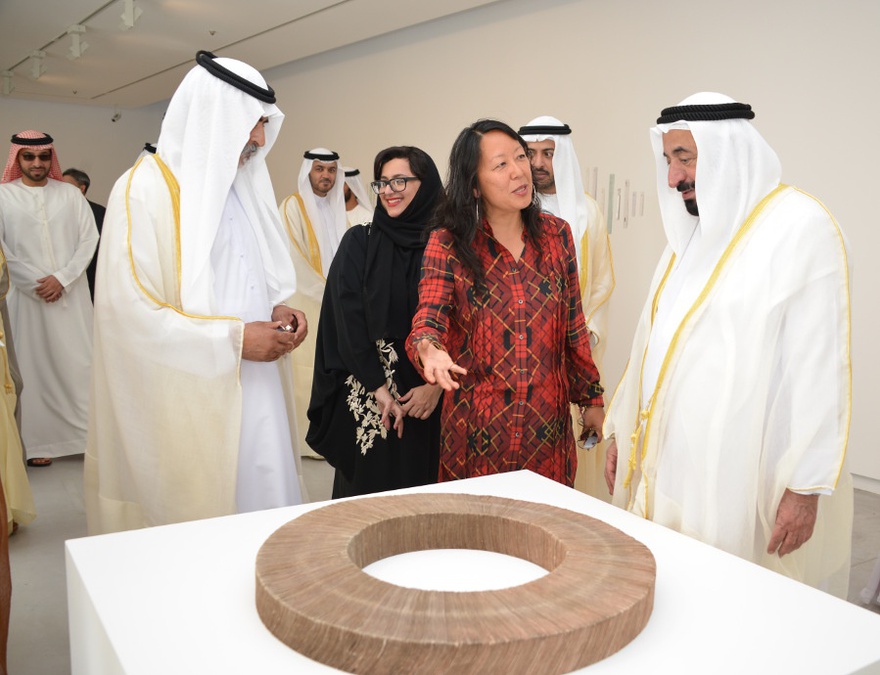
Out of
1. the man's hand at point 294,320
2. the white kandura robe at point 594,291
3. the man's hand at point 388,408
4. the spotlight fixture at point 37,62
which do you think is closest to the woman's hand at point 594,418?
the man's hand at point 388,408

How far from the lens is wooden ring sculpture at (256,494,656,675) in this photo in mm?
1044

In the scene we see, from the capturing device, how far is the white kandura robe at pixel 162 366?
240 cm

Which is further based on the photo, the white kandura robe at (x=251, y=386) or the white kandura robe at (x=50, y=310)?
the white kandura robe at (x=50, y=310)

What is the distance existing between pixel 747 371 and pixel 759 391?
0.16 feet

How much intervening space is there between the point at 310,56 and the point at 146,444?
26.7 ft

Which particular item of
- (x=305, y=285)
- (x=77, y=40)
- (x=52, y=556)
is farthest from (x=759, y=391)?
(x=77, y=40)

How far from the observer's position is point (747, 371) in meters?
1.81

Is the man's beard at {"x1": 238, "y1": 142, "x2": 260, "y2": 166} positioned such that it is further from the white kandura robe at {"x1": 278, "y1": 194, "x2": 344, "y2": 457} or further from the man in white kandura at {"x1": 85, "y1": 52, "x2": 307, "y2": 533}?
the white kandura robe at {"x1": 278, "y1": 194, "x2": 344, "y2": 457}

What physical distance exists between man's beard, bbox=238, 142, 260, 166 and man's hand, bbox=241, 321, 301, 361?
54 cm

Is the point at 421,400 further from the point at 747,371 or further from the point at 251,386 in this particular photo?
the point at 747,371

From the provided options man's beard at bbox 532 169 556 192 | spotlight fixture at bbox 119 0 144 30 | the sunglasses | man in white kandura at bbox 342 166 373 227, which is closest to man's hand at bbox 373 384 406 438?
man's beard at bbox 532 169 556 192

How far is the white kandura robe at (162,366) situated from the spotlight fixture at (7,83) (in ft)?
32.2

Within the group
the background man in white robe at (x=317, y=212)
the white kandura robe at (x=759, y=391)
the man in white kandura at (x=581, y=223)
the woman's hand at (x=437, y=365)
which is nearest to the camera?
the white kandura robe at (x=759, y=391)

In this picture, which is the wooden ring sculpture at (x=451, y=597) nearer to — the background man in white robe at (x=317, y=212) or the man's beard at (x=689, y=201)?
the man's beard at (x=689, y=201)
